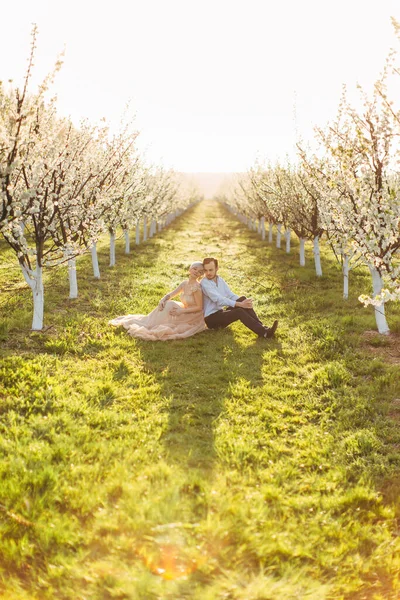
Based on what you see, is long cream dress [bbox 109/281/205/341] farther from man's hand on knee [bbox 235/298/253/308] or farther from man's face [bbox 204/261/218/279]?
man's hand on knee [bbox 235/298/253/308]

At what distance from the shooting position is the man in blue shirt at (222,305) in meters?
9.09

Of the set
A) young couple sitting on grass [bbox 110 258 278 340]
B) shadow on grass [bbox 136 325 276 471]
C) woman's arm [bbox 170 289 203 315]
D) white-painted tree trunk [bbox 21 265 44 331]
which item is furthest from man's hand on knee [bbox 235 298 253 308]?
white-painted tree trunk [bbox 21 265 44 331]

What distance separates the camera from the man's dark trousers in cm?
912

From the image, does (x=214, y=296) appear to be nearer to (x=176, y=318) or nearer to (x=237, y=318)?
(x=237, y=318)

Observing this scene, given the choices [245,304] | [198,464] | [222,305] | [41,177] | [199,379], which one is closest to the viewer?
[198,464]

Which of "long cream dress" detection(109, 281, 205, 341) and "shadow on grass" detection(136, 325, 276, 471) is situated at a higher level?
"long cream dress" detection(109, 281, 205, 341)

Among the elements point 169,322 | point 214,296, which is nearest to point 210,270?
point 214,296

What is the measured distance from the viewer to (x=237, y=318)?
364 inches

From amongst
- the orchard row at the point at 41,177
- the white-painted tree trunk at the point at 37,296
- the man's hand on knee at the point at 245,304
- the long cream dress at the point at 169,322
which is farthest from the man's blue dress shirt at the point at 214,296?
the white-painted tree trunk at the point at 37,296

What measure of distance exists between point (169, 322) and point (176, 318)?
0.59 ft

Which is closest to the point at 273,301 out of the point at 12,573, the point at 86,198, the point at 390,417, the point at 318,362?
the point at 318,362

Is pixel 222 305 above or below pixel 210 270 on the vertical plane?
below

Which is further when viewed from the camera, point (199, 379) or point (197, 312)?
point (197, 312)

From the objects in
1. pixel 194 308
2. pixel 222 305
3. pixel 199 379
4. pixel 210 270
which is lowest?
pixel 199 379
